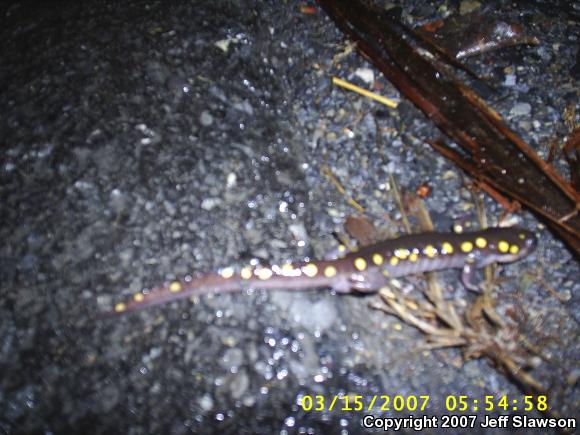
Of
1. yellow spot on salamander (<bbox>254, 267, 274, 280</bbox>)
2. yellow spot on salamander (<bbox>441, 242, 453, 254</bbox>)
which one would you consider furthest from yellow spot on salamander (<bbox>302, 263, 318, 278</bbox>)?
yellow spot on salamander (<bbox>441, 242, 453, 254</bbox>)

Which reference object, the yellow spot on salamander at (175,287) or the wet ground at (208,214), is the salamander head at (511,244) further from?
Result: the yellow spot on salamander at (175,287)

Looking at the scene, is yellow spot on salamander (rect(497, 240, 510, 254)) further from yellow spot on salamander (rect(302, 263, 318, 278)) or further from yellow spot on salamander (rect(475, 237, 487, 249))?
yellow spot on salamander (rect(302, 263, 318, 278))

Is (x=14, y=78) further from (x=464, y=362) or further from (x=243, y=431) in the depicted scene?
(x=464, y=362)

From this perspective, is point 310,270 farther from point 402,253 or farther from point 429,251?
point 429,251

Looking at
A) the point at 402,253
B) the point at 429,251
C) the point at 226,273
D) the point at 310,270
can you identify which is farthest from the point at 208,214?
the point at 429,251

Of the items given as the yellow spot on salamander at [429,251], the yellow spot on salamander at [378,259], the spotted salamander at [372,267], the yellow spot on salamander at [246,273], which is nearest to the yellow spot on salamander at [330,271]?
the spotted salamander at [372,267]

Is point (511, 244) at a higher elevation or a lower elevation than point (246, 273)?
lower

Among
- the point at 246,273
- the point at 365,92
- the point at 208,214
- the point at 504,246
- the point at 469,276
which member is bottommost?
the point at 469,276
